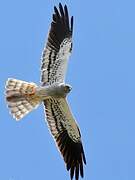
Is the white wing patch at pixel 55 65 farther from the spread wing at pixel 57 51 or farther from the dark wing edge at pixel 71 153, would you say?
the dark wing edge at pixel 71 153

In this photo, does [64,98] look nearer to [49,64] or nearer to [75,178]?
[49,64]

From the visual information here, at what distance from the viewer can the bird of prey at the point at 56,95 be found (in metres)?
7.70

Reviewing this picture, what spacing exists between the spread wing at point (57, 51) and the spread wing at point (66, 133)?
1.28ft

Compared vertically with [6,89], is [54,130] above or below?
below

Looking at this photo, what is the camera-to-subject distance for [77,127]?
8062mm

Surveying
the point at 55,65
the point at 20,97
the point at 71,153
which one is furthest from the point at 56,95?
the point at 71,153

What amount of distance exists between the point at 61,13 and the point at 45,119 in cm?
175

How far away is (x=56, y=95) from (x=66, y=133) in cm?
87

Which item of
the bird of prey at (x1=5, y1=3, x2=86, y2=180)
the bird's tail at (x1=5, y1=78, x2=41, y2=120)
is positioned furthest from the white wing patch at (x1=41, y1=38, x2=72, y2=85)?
the bird's tail at (x1=5, y1=78, x2=41, y2=120)

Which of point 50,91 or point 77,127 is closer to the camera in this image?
point 50,91

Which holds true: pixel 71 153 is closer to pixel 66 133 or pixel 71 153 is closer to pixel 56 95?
pixel 66 133

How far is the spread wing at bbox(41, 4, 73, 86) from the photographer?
25.3ft

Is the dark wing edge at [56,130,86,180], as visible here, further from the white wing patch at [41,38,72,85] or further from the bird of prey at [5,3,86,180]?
the white wing patch at [41,38,72,85]

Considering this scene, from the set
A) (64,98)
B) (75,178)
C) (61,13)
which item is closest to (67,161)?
(75,178)
